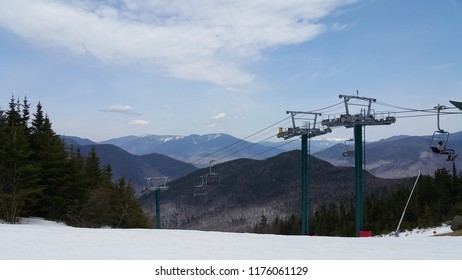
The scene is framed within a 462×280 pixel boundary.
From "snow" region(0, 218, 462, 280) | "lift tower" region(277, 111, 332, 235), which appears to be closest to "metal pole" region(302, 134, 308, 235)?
"lift tower" region(277, 111, 332, 235)

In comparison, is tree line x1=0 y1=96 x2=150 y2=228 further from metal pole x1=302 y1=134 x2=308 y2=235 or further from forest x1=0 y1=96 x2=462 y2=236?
metal pole x1=302 y1=134 x2=308 y2=235

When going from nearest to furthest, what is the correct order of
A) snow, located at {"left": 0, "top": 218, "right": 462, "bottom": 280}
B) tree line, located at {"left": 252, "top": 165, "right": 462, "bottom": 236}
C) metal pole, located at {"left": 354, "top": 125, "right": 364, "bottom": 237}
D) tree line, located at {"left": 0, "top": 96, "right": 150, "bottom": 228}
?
1. snow, located at {"left": 0, "top": 218, "right": 462, "bottom": 280}
2. metal pole, located at {"left": 354, "top": 125, "right": 364, "bottom": 237}
3. tree line, located at {"left": 0, "top": 96, "right": 150, "bottom": 228}
4. tree line, located at {"left": 252, "top": 165, "right": 462, "bottom": 236}

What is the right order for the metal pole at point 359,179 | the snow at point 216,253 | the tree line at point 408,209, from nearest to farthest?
the snow at point 216,253
the metal pole at point 359,179
the tree line at point 408,209

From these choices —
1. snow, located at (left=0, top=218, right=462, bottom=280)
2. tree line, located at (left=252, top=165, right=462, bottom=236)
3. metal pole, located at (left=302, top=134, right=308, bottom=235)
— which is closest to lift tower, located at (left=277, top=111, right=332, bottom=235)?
metal pole, located at (left=302, top=134, right=308, bottom=235)

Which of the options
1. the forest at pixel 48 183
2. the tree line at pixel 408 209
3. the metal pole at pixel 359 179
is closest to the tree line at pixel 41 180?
the forest at pixel 48 183

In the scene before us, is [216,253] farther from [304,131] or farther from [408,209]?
[408,209]

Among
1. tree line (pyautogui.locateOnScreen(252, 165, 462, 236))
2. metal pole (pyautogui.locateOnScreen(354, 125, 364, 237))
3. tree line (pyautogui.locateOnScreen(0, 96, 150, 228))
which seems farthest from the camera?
tree line (pyautogui.locateOnScreen(252, 165, 462, 236))

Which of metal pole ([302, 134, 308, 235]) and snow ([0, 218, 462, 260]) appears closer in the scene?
snow ([0, 218, 462, 260])

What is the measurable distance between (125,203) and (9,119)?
19.0 metres

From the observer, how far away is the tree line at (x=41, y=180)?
108ft

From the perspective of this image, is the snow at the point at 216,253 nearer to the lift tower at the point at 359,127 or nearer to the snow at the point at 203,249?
the snow at the point at 203,249

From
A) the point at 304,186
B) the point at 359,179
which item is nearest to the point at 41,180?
the point at 304,186

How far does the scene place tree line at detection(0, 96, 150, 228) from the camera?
32875 mm

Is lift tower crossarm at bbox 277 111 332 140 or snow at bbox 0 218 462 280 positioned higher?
lift tower crossarm at bbox 277 111 332 140
